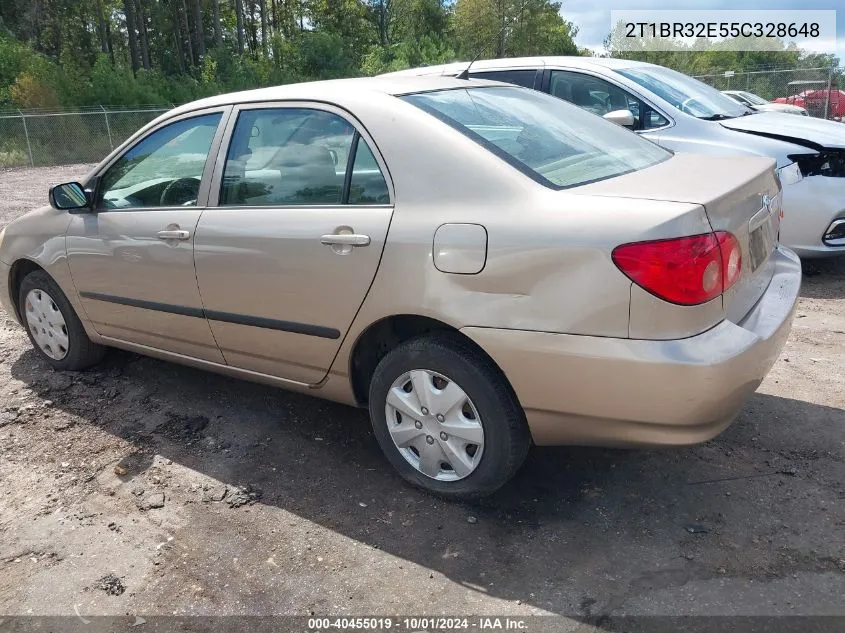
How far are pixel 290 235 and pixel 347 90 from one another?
0.68 metres

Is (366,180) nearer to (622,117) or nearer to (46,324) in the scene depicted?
(46,324)

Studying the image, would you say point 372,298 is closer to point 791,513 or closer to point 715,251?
point 715,251

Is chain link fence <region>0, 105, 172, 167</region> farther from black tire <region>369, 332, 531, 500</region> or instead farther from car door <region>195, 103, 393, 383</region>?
black tire <region>369, 332, 531, 500</region>

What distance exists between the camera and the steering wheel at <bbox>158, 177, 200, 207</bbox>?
3.61m

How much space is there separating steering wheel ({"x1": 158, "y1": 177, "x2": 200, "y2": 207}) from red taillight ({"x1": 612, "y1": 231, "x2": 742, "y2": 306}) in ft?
7.02

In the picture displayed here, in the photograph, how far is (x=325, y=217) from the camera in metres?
3.06

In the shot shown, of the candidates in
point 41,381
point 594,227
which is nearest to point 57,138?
point 41,381

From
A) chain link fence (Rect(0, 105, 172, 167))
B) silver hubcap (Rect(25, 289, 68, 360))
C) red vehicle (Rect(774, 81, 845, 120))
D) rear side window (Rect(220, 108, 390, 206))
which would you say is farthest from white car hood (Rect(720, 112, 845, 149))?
chain link fence (Rect(0, 105, 172, 167))

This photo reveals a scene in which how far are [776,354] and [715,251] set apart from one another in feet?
2.10

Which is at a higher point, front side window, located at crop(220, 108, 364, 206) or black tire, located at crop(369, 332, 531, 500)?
front side window, located at crop(220, 108, 364, 206)

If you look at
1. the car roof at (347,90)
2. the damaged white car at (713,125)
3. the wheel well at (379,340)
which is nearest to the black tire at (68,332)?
the car roof at (347,90)

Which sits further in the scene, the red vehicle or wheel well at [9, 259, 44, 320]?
the red vehicle

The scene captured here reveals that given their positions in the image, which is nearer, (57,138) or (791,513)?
(791,513)

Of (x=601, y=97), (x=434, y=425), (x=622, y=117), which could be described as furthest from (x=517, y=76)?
(x=434, y=425)
